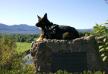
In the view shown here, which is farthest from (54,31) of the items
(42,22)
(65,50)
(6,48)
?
(6,48)

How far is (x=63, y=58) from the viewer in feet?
46.2

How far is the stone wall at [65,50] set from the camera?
1402cm

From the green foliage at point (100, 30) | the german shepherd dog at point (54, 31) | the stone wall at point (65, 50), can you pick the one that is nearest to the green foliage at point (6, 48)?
the stone wall at point (65, 50)

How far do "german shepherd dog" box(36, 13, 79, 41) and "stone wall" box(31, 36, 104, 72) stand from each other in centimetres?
37

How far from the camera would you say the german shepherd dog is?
14.5 meters

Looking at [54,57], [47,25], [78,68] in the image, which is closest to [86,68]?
[78,68]

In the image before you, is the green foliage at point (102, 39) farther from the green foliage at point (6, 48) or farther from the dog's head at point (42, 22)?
the green foliage at point (6, 48)

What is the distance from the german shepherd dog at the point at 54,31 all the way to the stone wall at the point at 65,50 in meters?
0.37

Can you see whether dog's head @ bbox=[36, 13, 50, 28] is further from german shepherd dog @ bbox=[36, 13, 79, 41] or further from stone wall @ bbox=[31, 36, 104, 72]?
stone wall @ bbox=[31, 36, 104, 72]

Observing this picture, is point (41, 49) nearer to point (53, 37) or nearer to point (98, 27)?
point (53, 37)

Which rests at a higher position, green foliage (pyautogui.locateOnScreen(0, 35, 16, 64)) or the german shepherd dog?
the german shepherd dog

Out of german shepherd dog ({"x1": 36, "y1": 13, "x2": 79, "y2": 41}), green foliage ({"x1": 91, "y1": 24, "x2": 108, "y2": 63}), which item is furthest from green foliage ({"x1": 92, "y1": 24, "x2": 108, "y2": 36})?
german shepherd dog ({"x1": 36, "y1": 13, "x2": 79, "y2": 41})

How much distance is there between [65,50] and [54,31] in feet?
2.74

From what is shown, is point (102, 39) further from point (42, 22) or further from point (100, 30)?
point (42, 22)
